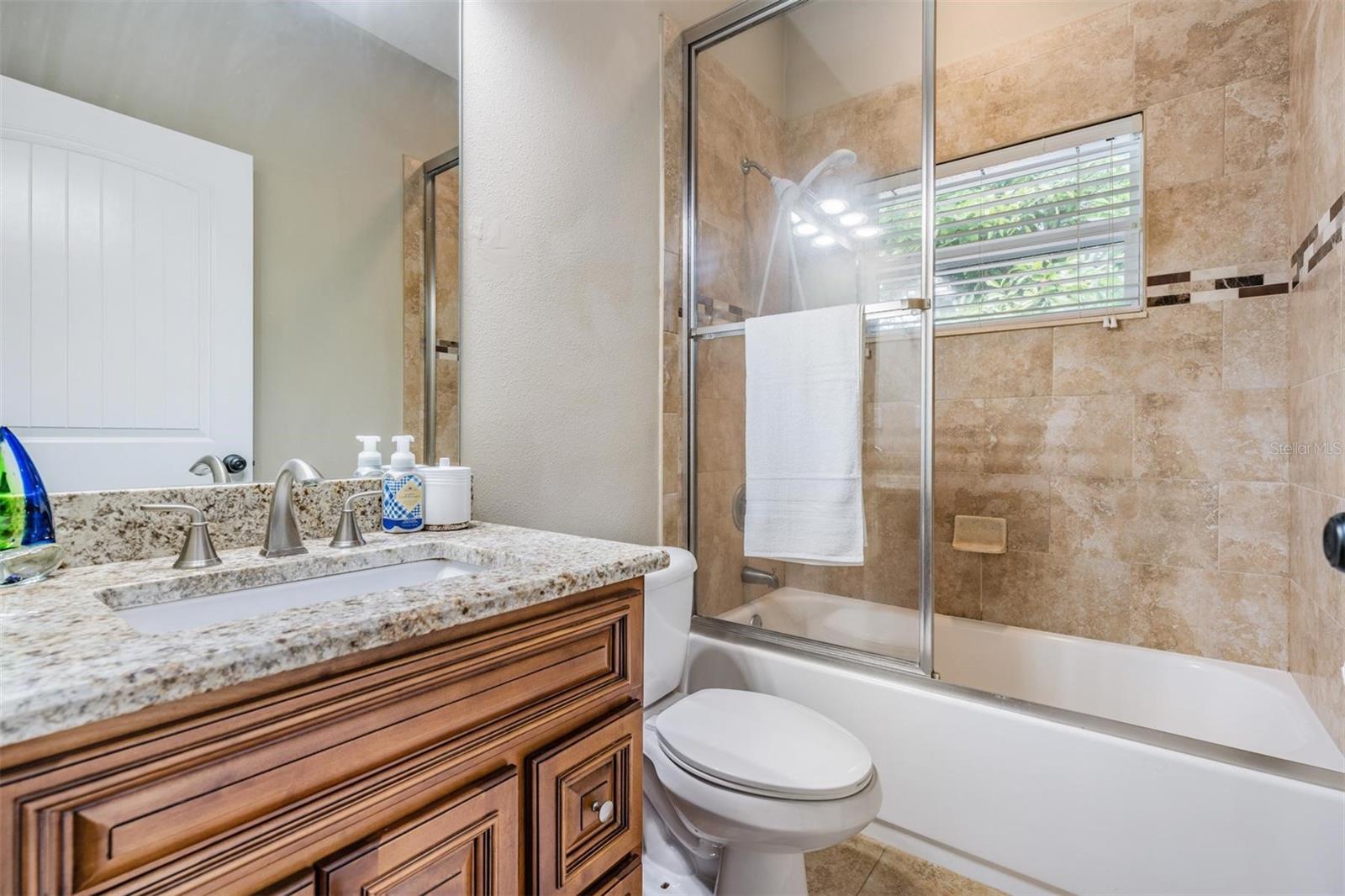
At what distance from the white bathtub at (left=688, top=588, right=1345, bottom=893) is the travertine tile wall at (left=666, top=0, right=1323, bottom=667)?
122 mm

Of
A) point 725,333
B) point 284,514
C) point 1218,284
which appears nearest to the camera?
point 284,514

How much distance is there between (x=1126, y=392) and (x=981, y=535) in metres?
0.64

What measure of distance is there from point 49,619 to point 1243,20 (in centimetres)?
289

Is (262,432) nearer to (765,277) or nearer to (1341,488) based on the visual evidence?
(765,277)

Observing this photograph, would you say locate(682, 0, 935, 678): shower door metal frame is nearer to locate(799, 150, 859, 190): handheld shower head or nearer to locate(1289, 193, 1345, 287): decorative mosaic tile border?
locate(799, 150, 859, 190): handheld shower head

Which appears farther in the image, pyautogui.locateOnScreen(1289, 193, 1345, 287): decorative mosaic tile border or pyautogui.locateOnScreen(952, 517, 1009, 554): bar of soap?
pyautogui.locateOnScreen(952, 517, 1009, 554): bar of soap

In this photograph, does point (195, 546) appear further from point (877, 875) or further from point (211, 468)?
point (877, 875)

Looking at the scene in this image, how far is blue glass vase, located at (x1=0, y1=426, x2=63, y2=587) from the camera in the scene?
0.69 m

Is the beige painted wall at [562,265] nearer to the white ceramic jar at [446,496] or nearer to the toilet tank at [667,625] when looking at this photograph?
the white ceramic jar at [446,496]

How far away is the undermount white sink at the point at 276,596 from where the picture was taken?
0.72 metres

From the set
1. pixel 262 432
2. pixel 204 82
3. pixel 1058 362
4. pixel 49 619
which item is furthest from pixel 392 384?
pixel 1058 362

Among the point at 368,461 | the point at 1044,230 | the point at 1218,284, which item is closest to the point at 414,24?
the point at 368,461

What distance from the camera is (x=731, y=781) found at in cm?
111

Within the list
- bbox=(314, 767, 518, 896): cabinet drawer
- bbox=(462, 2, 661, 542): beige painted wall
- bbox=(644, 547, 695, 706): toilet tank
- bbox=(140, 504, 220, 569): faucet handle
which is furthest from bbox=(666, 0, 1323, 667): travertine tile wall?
bbox=(140, 504, 220, 569): faucet handle
